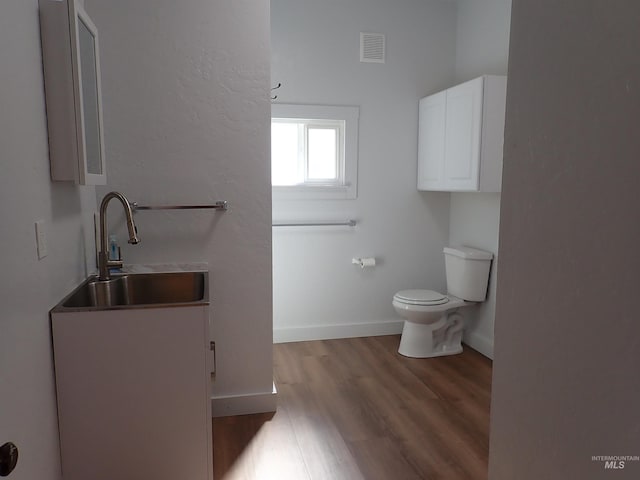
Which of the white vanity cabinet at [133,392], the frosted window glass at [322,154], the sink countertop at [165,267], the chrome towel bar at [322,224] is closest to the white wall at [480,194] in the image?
the chrome towel bar at [322,224]

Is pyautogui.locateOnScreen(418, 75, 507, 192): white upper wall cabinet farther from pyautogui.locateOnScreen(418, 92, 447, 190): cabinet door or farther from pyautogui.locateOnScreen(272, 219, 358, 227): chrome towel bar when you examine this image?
pyautogui.locateOnScreen(272, 219, 358, 227): chrome towel bar

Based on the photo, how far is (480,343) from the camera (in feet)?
12.1

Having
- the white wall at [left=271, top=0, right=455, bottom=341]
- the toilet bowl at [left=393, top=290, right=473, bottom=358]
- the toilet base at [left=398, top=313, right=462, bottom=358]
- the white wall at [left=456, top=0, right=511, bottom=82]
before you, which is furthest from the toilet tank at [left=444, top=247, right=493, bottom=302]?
the white wall at [left=456, top=0, right=511, bottom=82]

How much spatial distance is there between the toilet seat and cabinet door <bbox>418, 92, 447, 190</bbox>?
816 millimetres

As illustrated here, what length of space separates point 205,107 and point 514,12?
173 cm

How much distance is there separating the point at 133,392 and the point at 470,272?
2547mm

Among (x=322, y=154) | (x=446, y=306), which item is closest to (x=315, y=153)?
(x=322, y=154)

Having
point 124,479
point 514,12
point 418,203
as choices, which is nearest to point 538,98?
point 514,12

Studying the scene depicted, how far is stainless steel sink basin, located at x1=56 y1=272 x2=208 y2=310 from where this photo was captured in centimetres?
213

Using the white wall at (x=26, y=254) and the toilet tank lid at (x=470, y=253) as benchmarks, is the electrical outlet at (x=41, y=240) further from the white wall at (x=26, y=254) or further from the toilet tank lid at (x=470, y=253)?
the toilet tank lid at (x=470, y=253)

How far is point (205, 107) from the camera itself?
247cm

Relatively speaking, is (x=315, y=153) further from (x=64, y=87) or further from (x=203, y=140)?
(x=64, y=87)

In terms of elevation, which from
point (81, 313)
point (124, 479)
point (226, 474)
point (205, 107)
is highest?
point (205, 107)

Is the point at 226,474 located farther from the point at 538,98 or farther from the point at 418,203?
the point at 418,203
